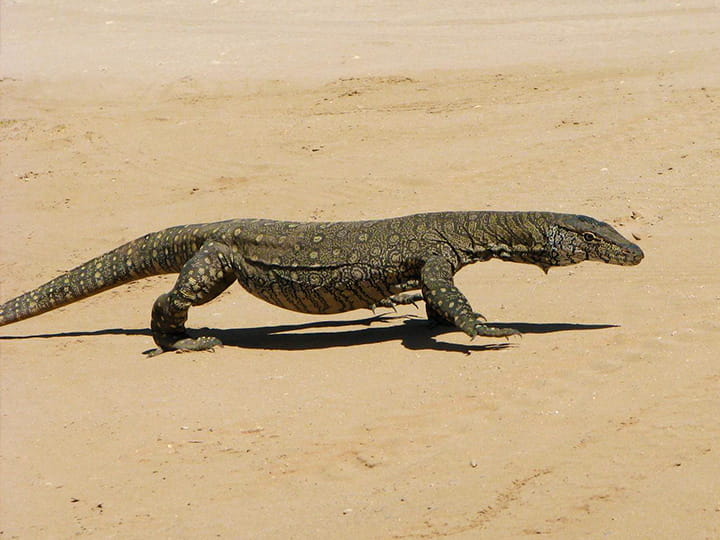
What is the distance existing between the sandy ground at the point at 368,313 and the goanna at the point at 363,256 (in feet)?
1.43

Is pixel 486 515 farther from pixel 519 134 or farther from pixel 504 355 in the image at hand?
pixel 519 134

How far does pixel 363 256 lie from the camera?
31.9 feet

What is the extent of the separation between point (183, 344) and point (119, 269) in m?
1.32

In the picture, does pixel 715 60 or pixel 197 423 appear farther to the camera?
pixel 715 60

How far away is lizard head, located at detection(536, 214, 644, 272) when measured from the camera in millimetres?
9312

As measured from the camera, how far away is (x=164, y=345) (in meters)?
10.6

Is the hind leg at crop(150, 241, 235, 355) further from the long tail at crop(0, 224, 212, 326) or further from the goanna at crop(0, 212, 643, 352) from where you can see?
the long tail at crop(0, 224, 212, 326)

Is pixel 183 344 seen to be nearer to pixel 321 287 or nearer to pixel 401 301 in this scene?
pixel 321 287

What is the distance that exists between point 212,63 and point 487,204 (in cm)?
955

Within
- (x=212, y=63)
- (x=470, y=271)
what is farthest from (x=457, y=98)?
(x=470, y=271)

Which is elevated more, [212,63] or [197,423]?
[212,63]

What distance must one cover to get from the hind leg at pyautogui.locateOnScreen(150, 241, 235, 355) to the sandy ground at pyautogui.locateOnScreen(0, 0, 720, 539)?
29 centimetres

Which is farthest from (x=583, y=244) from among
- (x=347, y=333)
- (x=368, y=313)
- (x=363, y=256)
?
(x=368, y=313)

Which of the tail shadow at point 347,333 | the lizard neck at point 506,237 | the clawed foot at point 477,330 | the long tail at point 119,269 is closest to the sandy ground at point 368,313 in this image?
the tail shadow at point 347,333
